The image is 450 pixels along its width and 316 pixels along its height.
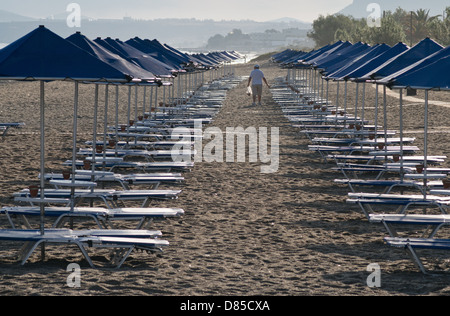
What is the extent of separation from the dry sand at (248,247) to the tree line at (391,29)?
44125 millimetres

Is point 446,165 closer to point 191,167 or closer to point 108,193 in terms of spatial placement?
point 191,167

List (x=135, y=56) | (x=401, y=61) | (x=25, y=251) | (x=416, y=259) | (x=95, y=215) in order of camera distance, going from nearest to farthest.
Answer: (x=416, y=259) → (x=25, y=251) → (x=95, y=215) → (x=401, y=61) → (x=135, y=56)

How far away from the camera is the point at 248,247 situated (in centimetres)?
746

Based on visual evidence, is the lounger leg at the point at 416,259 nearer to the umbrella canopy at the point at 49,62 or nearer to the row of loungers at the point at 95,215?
the row of loungers at the point at 95,215

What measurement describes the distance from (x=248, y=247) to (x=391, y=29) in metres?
65.1

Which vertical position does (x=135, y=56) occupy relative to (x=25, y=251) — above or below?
above

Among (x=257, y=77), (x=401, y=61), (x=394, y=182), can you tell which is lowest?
(x=394, y=182)

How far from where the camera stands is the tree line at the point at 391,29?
59781 mm

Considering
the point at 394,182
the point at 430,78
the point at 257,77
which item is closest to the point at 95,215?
the point at 430,78

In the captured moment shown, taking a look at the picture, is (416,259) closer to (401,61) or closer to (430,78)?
(430,78)

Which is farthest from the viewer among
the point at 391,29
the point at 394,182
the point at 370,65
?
the point at 391,29

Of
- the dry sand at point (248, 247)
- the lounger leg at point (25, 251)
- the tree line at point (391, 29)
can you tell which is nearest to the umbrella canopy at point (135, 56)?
the dry sand at point (248, 247)
